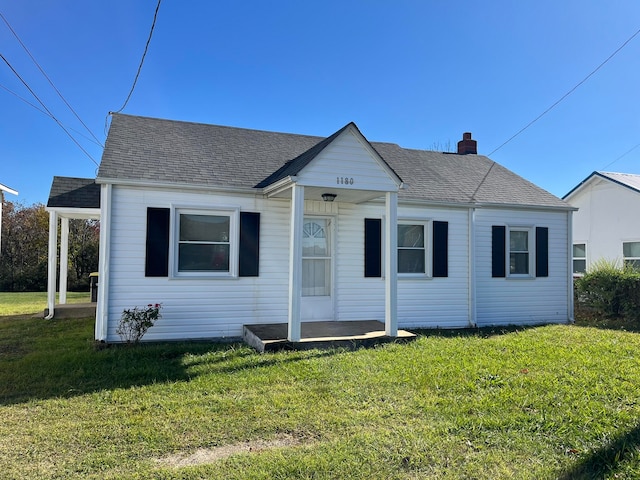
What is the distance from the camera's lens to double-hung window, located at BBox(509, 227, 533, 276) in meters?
10.7

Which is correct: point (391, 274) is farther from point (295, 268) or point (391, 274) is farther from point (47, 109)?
point (47, 109)

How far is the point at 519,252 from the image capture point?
Answer: 35.4 feet

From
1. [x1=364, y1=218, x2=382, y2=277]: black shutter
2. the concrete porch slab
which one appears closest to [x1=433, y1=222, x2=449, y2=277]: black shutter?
[x1=364, y1=218, x2=382, y2=277]: black shutter

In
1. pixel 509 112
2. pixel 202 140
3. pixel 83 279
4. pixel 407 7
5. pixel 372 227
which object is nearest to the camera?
pixel 372 227

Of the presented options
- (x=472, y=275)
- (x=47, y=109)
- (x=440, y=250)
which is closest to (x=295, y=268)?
(x=440, y=250)

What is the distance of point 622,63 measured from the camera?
35.8 feet

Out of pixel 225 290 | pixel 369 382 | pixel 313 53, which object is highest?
pixel 313 53

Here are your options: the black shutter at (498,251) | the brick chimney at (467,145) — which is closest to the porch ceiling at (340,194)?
the black shutter at (498,251)

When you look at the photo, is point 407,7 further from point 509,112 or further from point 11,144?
point 11,144

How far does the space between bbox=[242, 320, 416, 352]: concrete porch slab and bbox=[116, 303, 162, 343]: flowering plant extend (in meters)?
1.75

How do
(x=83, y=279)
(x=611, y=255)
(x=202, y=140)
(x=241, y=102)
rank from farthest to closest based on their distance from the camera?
(x=83, y=279) → (x=611, y=255) → (x=241, y=102) → (x=202, y=140)

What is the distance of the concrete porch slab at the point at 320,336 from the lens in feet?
22.7

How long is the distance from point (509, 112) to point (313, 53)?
7245 mm

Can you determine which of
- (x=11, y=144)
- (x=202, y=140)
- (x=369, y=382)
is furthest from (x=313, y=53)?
(x=11, y=144)
